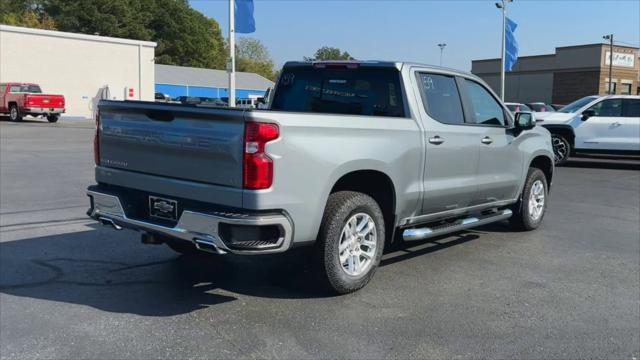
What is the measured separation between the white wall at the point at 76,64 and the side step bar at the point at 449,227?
3817 centimetres

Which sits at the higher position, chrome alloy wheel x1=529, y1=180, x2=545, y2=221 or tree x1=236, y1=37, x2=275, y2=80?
tree x1=236, y1=37, x2=275, y2=80

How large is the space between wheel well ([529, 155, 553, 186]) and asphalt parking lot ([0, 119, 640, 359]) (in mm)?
793

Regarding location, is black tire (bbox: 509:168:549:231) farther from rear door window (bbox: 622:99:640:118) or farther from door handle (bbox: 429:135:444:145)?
rear door window (bbox: 622:99:640:118)

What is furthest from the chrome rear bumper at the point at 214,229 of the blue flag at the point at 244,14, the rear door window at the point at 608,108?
the blue flag at the point at 244,14

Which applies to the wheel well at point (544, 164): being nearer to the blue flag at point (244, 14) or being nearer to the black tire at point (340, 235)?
the black tire at point (340, 235)

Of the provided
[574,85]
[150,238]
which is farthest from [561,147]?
[574,85]

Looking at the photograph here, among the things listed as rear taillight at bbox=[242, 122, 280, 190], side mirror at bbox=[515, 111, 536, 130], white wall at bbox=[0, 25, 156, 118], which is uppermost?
white wall at bbox=[0, 25, 156, 118]

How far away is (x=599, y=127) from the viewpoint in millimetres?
15773

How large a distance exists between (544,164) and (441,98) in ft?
9.19

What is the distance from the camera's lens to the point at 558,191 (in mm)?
11828

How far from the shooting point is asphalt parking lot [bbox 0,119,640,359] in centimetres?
418

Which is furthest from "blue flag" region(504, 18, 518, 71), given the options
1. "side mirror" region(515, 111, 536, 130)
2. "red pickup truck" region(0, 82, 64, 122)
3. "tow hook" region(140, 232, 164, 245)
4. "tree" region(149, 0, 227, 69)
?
"tree" region(149, 0, 227, 69)

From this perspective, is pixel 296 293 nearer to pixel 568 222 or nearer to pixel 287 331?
pixel 287 331

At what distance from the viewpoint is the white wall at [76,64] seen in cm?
3844
